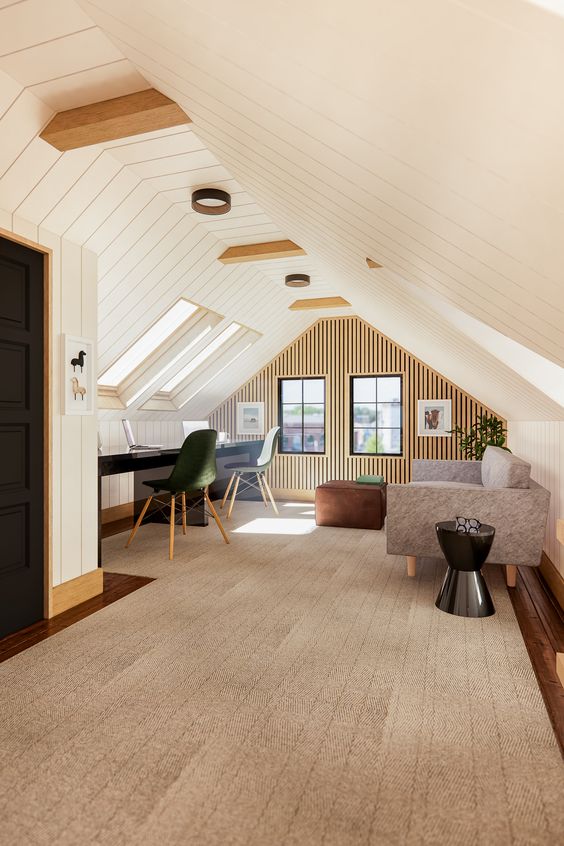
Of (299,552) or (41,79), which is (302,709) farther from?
(41,79)

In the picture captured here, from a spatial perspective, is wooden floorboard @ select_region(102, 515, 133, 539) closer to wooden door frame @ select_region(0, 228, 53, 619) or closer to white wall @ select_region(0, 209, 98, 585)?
white wall @ select_region(0, 209, 98, 585)

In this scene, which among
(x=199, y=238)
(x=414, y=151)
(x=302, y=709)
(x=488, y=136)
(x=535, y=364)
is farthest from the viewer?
(x=199, y=238)

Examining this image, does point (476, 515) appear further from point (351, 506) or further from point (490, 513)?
point (351, 506)

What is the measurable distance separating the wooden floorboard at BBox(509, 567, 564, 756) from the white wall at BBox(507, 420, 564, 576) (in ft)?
0.73

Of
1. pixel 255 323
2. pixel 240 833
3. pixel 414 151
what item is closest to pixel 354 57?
pixel 414 151

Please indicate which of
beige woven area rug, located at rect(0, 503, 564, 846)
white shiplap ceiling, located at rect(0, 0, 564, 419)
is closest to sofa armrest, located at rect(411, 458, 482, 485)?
white shiplap ceiling, located at rect(0, 0, 564, 419)

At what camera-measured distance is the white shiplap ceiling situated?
32.4 inches

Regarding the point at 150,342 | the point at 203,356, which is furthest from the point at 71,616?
the point at 203,356

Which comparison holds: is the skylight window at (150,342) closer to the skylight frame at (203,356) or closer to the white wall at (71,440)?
the skylight frame at (203,356)

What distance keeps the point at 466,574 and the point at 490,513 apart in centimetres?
55

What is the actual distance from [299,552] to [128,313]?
2612 millimetres

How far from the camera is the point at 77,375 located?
10.6ft

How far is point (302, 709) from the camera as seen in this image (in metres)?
2.02

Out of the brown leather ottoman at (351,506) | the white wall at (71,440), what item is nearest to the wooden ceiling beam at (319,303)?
the brown leather ottoman at (351,506)
